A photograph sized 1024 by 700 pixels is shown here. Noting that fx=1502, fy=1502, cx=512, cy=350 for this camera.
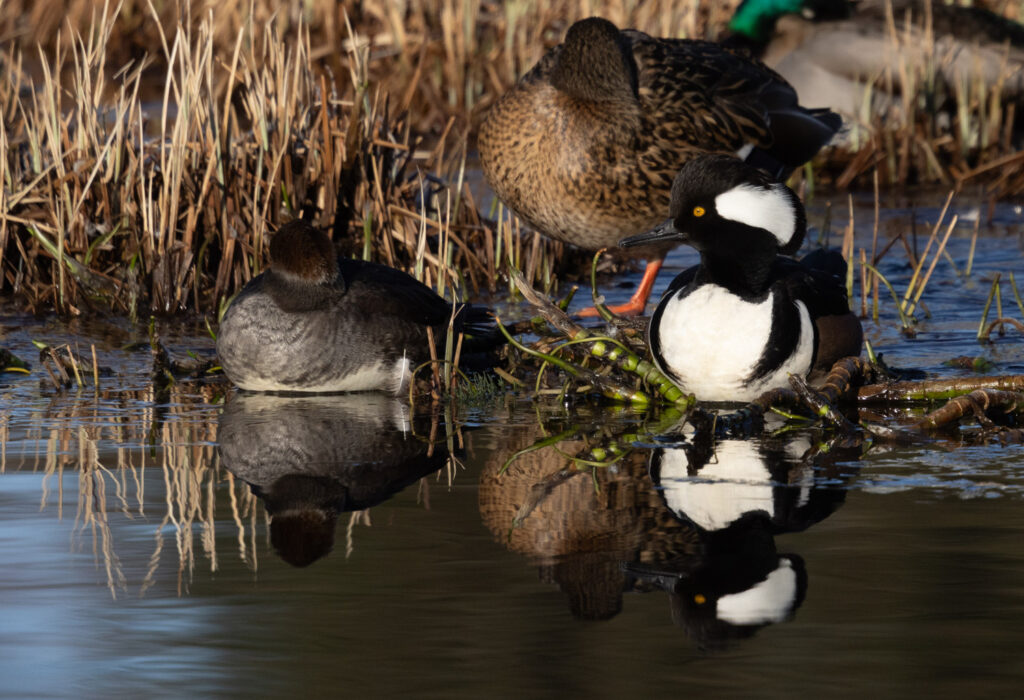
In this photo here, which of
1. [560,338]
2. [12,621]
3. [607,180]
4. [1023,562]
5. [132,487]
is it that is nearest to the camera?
[12,621]

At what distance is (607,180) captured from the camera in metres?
6.78

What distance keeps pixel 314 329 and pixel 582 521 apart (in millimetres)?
1943

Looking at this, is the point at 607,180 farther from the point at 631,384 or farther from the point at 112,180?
the point at 112,180

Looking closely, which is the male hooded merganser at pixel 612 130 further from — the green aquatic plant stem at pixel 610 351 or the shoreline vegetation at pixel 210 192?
the green aquatic plant stem at pixel 610 351

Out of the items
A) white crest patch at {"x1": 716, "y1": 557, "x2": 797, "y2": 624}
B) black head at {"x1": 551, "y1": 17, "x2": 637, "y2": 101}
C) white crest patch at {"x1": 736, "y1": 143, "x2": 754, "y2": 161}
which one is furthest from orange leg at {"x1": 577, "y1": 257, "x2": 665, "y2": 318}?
white crest patch at {"x1": 716, "y1": 557, "x2": 797, "y2": 624}

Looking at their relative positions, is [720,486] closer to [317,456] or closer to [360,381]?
[317,456]

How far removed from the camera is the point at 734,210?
5.14 meters

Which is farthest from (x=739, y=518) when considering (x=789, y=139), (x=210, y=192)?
(x=210, y=192)

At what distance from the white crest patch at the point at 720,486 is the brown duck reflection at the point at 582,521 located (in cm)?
6

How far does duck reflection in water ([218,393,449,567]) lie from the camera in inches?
154

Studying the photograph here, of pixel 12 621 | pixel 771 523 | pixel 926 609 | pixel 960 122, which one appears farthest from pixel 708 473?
pixel 960 122

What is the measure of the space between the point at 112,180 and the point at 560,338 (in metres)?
2.70

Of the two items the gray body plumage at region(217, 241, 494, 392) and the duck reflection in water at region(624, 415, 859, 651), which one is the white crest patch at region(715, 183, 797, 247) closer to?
the duck reflection in water at region(624, 415, 859, 651)

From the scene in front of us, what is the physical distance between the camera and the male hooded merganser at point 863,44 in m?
11.2
